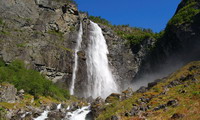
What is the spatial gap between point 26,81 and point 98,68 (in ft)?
92.0

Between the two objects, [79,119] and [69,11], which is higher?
[69,11]

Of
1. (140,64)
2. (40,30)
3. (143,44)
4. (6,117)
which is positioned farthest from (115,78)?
(6,117)

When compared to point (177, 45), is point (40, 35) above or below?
above

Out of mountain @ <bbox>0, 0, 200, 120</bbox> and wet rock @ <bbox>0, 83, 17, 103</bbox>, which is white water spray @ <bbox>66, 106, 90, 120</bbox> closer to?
mountain @ <bbox>0, 0, 200, 120</bbox>

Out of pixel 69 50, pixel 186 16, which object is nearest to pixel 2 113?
pixel 69 50

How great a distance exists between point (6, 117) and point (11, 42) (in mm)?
32165

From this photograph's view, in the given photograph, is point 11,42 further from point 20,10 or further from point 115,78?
point 115,78

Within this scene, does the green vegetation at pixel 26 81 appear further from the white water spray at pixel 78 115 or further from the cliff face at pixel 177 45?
the cliff face at pixel 177 45

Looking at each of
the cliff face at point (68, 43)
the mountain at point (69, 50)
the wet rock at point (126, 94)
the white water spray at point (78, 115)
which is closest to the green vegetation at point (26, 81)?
the mountain at point (69, 50)

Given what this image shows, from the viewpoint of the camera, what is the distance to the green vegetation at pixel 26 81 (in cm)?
4369

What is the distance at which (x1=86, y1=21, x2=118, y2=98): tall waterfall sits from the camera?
6240 centimetres

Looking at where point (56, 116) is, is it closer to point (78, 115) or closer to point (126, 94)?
point (78, 115)

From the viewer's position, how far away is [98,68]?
68.2 meters

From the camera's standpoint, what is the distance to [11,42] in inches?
2227
